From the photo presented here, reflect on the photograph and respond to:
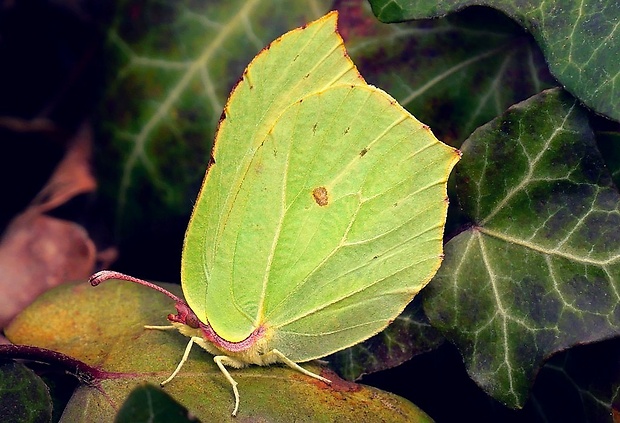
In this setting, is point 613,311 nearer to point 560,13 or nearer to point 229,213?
point 560,13

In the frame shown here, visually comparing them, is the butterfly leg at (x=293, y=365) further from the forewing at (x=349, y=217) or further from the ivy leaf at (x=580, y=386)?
the ivy leaf at (x=580, y=386)

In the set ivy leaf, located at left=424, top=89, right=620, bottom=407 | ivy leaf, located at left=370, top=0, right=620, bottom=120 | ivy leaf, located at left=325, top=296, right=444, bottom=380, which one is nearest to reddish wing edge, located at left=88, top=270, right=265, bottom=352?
ivy leaf, located at left=325, top=296, right=444, bottom=380

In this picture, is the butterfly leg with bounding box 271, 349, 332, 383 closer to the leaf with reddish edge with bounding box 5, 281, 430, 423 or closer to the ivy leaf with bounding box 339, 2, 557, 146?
the leaf with reddish edge with bounding box 5, 281, 430, 423

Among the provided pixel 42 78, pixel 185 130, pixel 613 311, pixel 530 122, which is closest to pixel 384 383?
pixel 613 311

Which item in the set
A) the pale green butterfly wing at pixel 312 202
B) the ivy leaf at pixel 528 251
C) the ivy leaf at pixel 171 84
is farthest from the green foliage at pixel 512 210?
the ivy leaf at pixel 171 84

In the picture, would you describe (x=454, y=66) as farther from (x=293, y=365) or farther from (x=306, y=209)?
(x=293, y=365)

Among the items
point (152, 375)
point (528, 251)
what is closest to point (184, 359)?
point (152, 375)
